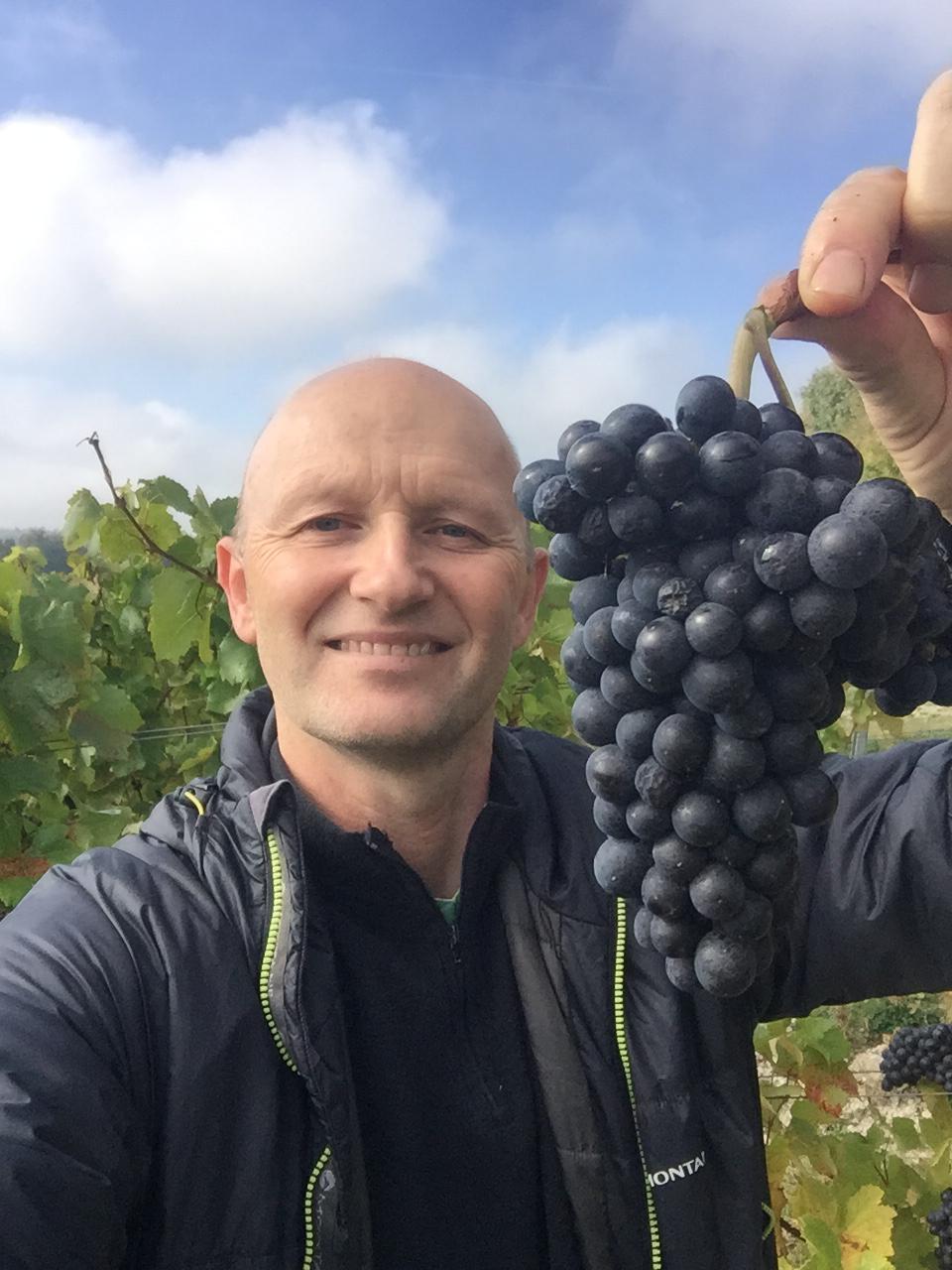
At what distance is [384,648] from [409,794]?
0.23 m

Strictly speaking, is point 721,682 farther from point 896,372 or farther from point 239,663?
point 239,663

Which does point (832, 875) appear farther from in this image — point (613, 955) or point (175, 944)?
point (175, 944)

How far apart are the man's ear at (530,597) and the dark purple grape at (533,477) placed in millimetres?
622

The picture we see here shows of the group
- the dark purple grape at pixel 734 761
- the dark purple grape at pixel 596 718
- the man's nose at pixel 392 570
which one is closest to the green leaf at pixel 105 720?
the man's nose at pixel 392 570

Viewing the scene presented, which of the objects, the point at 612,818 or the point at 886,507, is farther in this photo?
the point at 612,818

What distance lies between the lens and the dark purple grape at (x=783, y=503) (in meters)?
0.86

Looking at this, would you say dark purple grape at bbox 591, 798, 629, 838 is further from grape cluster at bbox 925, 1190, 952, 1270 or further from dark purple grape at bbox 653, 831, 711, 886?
grape cluster at bbox 925, 1190, 952, 1270

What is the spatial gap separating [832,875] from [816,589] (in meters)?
0.67

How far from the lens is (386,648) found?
140cm

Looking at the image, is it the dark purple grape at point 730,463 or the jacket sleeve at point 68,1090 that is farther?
the jacket sleeve at point 68,1090

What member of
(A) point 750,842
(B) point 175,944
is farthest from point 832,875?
(B) point 175,944

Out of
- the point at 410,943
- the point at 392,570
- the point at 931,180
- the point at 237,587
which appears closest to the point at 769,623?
the point at 931,180

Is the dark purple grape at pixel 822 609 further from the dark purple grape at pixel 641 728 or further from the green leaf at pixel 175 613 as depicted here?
the green leaf at pixel 175 613

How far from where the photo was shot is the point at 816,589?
2.77 ft
